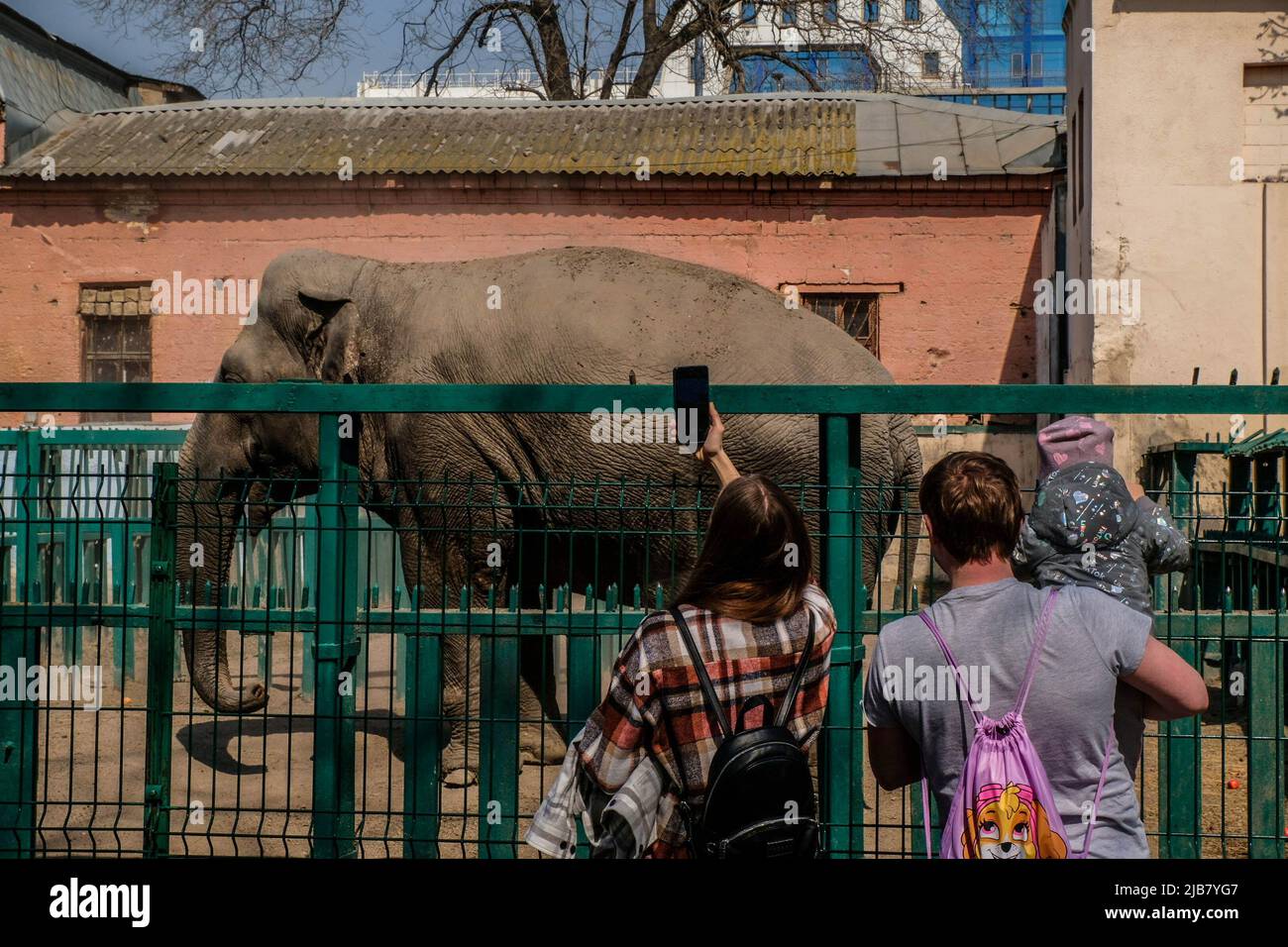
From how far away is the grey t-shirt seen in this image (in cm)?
275

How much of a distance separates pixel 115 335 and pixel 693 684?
15.4m

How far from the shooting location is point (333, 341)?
7.30m

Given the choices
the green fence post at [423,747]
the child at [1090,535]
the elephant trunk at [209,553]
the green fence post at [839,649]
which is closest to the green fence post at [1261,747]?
the child at [1090,535]

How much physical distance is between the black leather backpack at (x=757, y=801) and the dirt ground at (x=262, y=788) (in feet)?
3.77

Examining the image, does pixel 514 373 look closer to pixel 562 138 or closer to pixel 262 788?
pixel 262 788

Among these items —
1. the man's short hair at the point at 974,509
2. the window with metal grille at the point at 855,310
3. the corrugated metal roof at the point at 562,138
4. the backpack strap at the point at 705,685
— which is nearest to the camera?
the backpack strap at the point at 705,685

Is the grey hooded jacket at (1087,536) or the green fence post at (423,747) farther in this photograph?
the green fence post at (423,747)

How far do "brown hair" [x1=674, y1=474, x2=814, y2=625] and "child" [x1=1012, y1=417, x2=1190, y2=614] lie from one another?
1021 mm

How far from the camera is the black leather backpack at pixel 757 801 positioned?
2.61 m

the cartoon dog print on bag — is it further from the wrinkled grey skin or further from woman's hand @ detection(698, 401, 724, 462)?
the wrinkled grey skin

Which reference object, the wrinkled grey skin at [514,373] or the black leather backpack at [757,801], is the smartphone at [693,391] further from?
Answer: the wrinkled grey skin at [514,373]

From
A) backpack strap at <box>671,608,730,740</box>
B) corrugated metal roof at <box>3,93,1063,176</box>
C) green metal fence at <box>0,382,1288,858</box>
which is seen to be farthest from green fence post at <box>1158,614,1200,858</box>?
corrugated metal roof at <box>3,93,1063,176</box>
